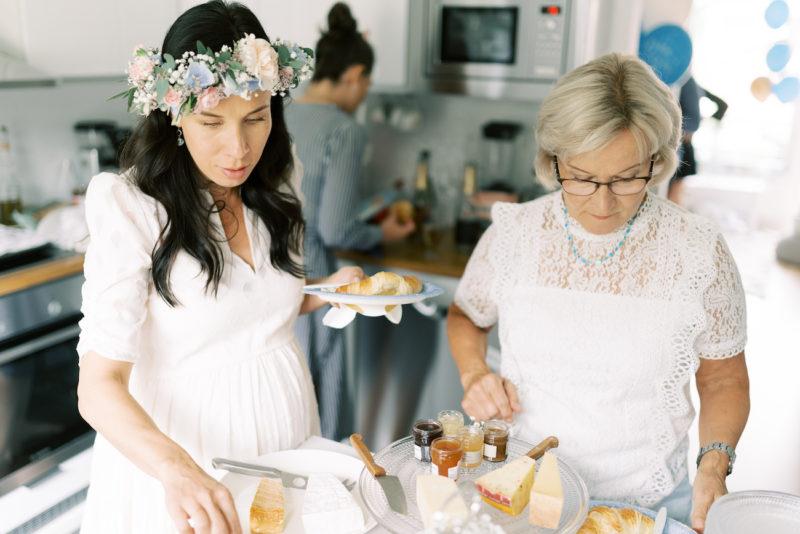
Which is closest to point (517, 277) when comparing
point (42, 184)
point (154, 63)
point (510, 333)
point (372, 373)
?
point (510, 333)

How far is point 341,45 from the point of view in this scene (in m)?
2.67

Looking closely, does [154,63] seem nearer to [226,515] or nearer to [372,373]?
[226,515]

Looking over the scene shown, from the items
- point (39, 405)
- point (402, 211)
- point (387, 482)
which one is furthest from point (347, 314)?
point (402, 211)

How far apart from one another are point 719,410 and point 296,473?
2.50 feet

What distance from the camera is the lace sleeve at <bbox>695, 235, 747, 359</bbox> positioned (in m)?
1.37

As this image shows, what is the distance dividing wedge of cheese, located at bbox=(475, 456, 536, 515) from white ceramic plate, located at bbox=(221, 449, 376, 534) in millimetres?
175

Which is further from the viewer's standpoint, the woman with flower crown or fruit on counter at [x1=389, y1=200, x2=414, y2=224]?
fruit on counter at [x1=389, y1=200, x2=414, y2=224]

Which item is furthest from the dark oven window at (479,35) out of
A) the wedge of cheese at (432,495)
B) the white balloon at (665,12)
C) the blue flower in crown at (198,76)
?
the wedge of cheese at (432,495)

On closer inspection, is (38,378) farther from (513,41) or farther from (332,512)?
(513,41)

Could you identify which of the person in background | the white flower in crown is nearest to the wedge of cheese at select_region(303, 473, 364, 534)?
the white flower in crown

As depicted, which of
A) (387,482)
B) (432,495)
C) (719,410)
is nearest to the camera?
(432,495)

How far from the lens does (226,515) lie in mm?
1028

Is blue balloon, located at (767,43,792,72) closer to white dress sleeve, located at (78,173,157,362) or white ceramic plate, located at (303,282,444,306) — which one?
white ceramic plate, located at (303,282,444,306)

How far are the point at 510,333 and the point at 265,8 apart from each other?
73.9 inches
